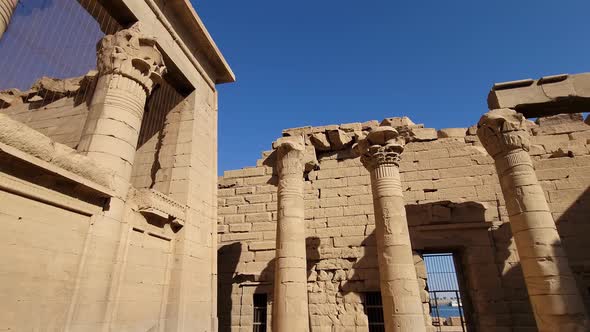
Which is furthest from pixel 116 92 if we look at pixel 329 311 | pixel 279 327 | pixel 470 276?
pixel 470 276

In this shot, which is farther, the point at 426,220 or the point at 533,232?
the point at 426,220

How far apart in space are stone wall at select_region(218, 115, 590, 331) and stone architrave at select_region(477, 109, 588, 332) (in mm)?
2324

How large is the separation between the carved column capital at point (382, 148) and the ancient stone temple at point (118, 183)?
383cm

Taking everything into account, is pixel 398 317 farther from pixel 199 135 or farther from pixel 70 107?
pixel 70 107

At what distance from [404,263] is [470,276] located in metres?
3.48

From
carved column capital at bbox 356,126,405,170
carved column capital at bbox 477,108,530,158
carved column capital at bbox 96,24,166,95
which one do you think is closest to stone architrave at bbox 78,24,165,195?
carved column capital at bbox 96,24,166,95

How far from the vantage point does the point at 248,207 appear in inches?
488

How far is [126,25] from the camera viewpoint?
6.50 meters

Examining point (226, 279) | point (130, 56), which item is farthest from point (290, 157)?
point (226, 279)

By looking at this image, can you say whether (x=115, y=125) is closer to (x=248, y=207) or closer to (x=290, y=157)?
(x=290, y=157)

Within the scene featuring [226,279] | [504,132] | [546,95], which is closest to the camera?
[504,132]

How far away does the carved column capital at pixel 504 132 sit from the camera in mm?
7895

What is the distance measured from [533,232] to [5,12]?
9.74m

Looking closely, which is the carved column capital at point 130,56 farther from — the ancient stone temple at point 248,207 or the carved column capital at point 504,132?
the carved column capital at point 504,132
